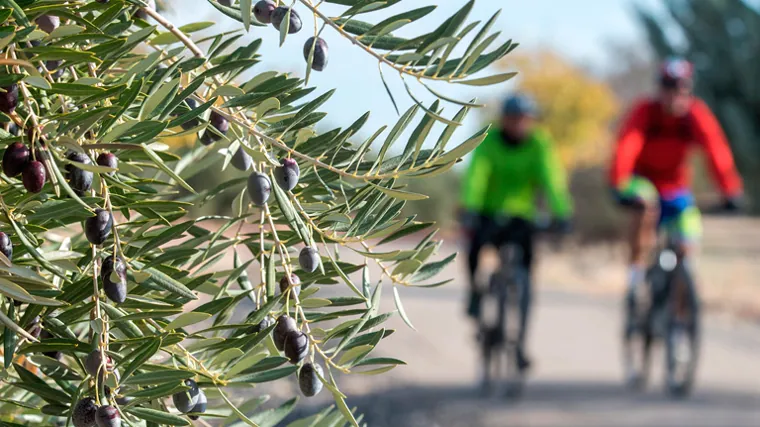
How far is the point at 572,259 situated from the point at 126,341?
67.7 feet

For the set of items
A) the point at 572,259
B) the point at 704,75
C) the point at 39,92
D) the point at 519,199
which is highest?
the point at 704,75

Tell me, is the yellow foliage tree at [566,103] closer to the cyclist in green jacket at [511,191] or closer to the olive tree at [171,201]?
the cyclist in green jacket at [511,191]

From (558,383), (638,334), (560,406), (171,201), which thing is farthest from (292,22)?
(558,383)

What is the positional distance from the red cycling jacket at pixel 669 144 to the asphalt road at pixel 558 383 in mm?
1478

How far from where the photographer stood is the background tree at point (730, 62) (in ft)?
103

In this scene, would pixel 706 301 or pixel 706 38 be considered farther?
pixel 706 38

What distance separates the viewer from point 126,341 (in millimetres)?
994

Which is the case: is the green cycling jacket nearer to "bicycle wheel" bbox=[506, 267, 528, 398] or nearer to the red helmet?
"bicycle wheel" bbox=[506, 267, 528, 398]

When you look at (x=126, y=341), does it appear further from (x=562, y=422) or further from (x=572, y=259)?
(x=572, y=259)

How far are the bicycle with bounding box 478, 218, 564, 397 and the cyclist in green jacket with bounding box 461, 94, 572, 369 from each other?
40 mm

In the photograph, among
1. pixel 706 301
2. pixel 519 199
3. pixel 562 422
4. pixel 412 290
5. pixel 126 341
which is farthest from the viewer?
pixel 412 290

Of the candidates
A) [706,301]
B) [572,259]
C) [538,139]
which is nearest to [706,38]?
[572,259]

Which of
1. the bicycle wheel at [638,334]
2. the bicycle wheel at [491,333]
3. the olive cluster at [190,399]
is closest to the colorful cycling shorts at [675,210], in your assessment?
the bicycle wheel at [638,334]

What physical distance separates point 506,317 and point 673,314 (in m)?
1.20
